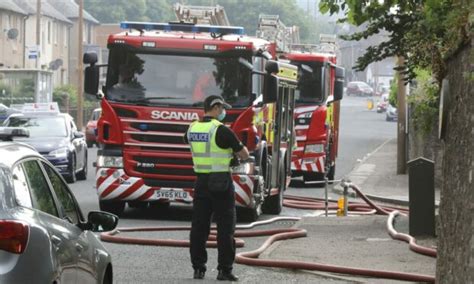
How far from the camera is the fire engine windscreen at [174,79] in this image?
19.1 m

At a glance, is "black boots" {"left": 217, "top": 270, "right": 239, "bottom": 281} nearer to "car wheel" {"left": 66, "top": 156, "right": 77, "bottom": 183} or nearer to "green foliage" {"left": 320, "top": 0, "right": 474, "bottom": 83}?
"green foliage" {"left": 320, "top": 0, "right": 474, "bottom": 83}

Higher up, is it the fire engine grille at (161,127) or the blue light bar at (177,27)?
the blue light bar at (177,27)

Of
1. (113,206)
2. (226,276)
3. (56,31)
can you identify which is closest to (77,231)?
(226,276)

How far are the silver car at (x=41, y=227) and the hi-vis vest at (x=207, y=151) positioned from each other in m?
4.44

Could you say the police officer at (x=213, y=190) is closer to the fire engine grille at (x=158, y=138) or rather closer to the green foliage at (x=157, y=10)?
the fire engine grille at (x=158, y=138)

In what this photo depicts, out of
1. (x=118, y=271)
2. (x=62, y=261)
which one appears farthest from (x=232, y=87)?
(x=62, y=261)

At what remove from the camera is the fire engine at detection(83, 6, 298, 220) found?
1900 centimetres

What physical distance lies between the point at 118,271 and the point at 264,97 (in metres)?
6.35

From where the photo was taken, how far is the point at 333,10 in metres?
11.1

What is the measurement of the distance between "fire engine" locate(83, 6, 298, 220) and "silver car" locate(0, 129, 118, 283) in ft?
34.4

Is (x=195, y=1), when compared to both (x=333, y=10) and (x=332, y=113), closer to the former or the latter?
(x=332, y=113)

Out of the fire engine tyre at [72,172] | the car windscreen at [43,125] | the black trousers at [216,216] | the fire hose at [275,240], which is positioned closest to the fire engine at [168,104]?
the fire hose at [275,240]

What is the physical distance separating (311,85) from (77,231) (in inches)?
860

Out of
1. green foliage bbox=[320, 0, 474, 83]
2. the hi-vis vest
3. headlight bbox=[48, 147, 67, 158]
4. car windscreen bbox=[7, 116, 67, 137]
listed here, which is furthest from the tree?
car windscreen bbox=[7, 116, 67, 137]
